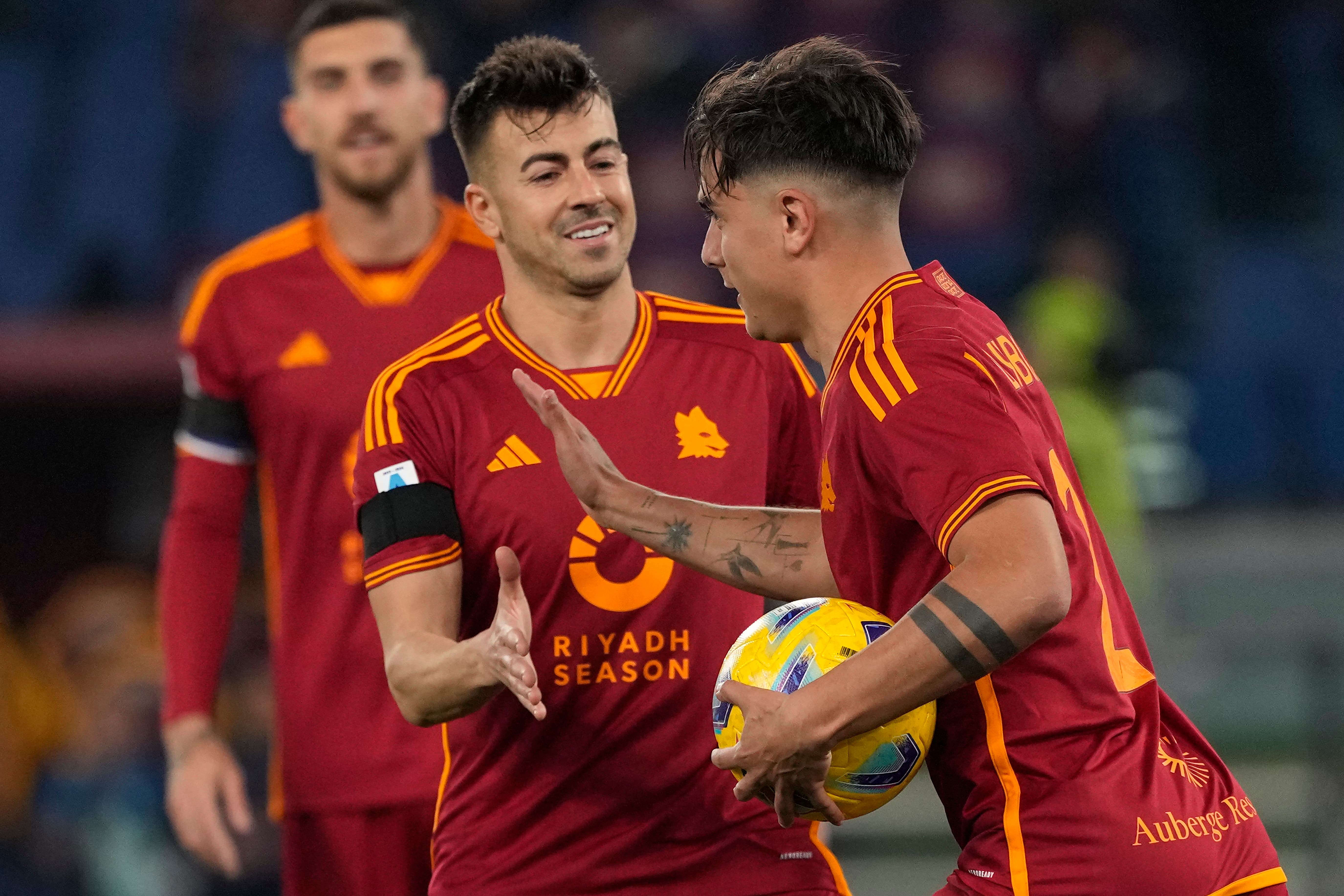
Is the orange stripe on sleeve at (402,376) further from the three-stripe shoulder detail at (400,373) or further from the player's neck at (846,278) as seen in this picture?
the player's neck at (846,278)

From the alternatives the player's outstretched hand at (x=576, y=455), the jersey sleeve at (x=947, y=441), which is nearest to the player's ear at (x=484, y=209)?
the player's outstretched hand at (x=576, y=455)

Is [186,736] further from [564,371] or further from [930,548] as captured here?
[930,548]

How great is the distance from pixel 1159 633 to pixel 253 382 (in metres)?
5.71

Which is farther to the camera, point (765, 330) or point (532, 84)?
point (532, 84)

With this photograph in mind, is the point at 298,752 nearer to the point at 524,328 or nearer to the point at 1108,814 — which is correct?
the point at 524,328

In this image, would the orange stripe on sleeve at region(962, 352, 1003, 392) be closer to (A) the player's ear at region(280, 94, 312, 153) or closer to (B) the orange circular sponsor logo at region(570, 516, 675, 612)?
(B) the orange circular sponsor logo at region(570, 516, 675, 612)

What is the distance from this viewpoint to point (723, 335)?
3.74 m

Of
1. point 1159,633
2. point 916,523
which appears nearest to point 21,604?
point 1159,633

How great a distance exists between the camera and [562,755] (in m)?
3.44

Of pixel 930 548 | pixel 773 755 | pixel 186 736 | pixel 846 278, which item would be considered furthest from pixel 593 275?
pixel 186 736

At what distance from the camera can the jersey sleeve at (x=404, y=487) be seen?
335 cm

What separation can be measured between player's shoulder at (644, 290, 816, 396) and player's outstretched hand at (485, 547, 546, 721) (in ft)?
2.64

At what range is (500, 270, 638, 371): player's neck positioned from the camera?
3.66m

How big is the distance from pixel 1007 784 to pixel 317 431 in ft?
7.65
